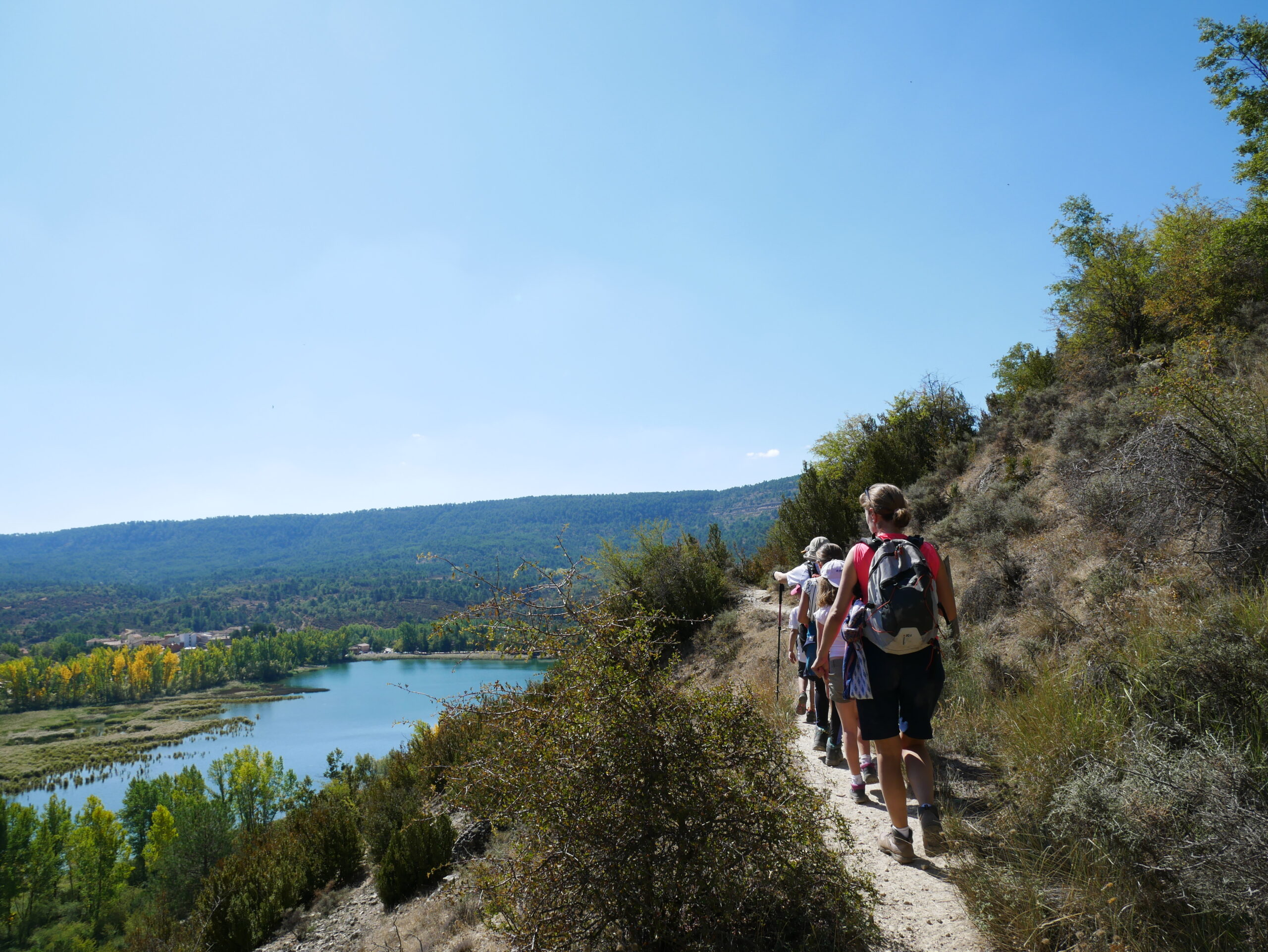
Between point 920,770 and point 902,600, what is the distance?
0.92 m

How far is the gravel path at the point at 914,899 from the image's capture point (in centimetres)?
243

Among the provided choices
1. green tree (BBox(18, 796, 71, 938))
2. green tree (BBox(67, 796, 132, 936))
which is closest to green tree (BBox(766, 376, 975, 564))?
green tree (BBox(67, 796, 132, 936))

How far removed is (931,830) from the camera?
3014 millimetres

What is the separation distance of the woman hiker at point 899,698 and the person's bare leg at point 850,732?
77 centimetres

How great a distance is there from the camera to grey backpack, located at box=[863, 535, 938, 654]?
111 inches

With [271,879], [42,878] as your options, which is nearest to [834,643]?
[271,879]

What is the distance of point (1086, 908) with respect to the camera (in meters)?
2.17

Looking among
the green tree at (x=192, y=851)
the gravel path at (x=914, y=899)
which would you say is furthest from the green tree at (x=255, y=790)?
the gravel path at (x=914, y=899)

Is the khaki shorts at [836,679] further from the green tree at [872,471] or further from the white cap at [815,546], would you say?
the green tree at [872,471]

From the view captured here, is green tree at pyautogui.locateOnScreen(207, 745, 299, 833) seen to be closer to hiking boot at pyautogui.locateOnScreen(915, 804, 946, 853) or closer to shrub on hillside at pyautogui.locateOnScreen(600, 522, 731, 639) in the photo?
shrub on hillside at pyautogui.locateOnScreen(600, 522, 731, 639)

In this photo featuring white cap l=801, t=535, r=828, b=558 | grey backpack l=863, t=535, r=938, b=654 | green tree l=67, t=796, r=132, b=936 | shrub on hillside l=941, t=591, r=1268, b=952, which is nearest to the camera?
shrub on hillside l=941, t=591, r=1268, b=952

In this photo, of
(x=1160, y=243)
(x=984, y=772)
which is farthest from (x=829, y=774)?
(x=1160, y=243)

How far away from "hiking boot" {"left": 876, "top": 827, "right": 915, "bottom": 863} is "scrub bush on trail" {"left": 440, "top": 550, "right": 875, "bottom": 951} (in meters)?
0.57

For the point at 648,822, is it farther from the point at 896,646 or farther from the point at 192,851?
the point at 192,851
